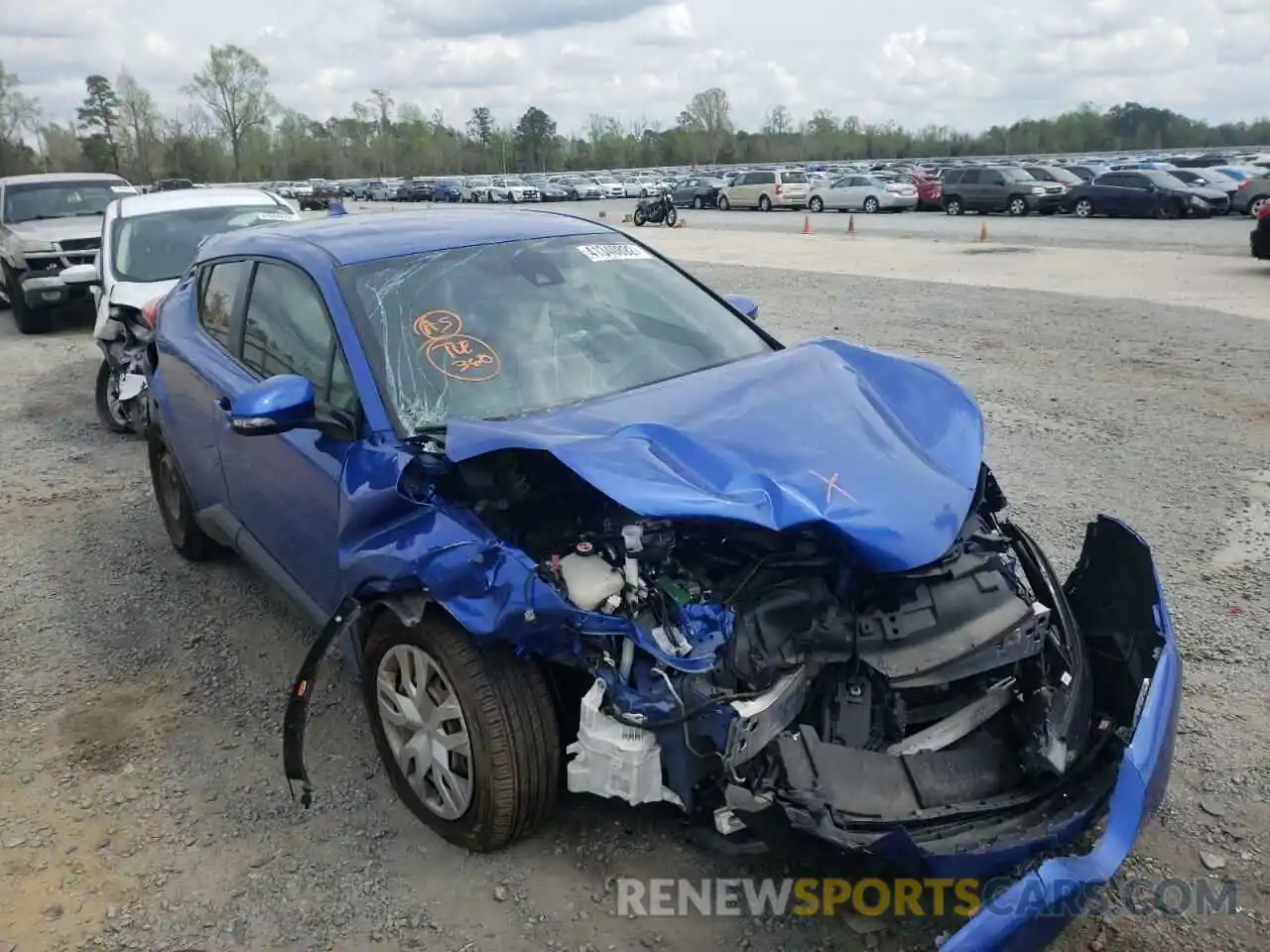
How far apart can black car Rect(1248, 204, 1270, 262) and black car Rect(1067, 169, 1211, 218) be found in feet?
42.1

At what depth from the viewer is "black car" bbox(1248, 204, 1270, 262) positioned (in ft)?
48.3

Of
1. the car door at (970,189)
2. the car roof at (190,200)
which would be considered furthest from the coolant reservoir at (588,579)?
the car door at (970,189)

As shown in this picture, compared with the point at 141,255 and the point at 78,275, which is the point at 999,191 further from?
the point at 141,255

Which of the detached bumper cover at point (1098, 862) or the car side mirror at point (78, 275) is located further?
the car side mirror at point (78, 275)

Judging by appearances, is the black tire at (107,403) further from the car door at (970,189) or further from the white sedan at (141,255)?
the car door at (970,189)

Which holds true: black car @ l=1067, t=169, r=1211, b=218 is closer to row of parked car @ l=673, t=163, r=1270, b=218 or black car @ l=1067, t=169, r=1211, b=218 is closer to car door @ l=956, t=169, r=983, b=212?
row of parked car @ l=673, t=163, r=1270, b=218

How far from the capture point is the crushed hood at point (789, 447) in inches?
100

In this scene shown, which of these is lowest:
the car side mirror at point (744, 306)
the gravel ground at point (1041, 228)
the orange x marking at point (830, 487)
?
the gravel ground at point (1041, 228)

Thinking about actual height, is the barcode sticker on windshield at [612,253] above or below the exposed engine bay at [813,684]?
above

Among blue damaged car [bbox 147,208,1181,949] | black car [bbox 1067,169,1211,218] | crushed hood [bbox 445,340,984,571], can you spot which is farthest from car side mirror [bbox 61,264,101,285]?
black car [bbox 1067,169,1211,218]

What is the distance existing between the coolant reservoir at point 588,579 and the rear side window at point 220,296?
2.44m

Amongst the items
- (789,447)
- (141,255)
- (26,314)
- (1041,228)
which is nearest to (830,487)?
(789,447)

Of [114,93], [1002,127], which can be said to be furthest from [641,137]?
[114,93]

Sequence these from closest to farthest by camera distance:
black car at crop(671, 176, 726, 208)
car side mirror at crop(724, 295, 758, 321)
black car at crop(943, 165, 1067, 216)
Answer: car side mirror at crop(724, 295, 758, 321) < black car at crop(943, 165, 1067, 216) < black car at crop(671, 176, 726, 208)
